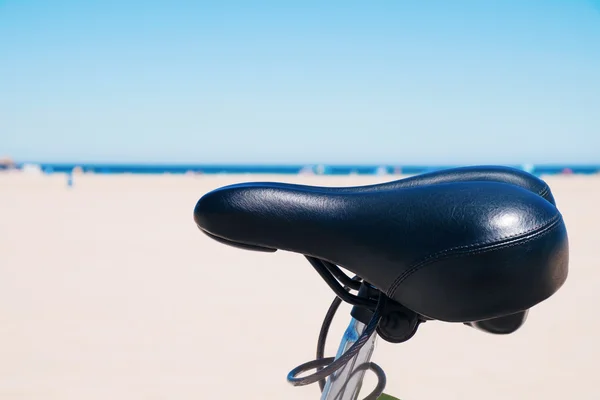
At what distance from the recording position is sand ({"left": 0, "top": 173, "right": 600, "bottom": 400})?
10.7ft

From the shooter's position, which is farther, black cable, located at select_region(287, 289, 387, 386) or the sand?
the sand

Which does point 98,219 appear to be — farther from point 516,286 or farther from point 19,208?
point 516,286

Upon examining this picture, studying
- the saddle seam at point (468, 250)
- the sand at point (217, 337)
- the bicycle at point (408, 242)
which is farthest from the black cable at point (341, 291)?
the sand at point (217, 337)

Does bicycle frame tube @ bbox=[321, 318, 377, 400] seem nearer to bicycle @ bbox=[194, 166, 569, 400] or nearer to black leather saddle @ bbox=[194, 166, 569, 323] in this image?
bicycle @ bbox=[194, 166, 569, 400]

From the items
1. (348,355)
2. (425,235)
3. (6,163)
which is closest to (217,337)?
(348,355)

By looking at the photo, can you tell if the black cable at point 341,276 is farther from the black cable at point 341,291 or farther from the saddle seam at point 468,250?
the saddle seam at point 468,250

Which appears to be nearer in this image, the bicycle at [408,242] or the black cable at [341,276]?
the bicycle at [408,242]

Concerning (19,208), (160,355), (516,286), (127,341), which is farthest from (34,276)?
(19,208)

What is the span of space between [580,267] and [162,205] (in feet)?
33.3

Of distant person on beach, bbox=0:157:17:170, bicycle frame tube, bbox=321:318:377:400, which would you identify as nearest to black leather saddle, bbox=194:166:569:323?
bicycle frame tube, bbox=321:318:377:400

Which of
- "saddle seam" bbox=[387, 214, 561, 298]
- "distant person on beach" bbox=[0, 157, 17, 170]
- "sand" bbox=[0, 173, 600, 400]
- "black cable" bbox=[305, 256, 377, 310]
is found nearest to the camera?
"saddle seam" bbox=[387, 214, 561, 298]

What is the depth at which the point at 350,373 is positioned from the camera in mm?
972

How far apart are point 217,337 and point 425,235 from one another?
346cm

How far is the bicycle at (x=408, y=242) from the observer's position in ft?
2.59
